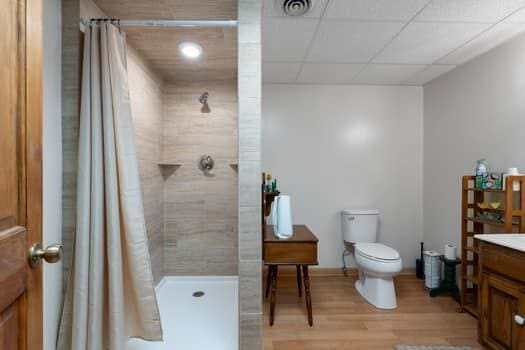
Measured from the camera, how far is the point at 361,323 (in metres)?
2.10

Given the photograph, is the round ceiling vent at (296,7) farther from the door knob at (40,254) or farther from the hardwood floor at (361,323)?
the hardwood floor at (361,323)

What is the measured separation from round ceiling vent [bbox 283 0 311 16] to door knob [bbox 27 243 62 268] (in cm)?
169

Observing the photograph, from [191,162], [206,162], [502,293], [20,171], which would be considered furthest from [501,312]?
[191,162]

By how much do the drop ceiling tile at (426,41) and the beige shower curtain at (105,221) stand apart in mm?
1972

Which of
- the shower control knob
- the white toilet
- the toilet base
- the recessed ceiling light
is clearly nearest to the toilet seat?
the white toilet

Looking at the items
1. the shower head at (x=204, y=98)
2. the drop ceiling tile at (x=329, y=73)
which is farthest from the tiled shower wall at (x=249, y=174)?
the shower head at (x=204, y=98)

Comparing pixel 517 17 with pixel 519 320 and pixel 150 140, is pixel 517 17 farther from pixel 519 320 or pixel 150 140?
pixel 150 140

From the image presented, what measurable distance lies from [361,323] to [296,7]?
2303 mm

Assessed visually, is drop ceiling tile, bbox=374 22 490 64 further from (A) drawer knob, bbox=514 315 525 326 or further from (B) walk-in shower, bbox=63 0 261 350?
(A) drawer knob, bbox=514 315 525 326

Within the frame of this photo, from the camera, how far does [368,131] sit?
10.0 ft

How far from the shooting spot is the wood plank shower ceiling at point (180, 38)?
1.64 metres

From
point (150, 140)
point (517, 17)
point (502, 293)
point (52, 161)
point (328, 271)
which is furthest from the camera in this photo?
point (328, 271)

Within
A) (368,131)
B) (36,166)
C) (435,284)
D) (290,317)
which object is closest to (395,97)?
(368,131)

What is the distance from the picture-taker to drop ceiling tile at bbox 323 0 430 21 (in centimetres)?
163
